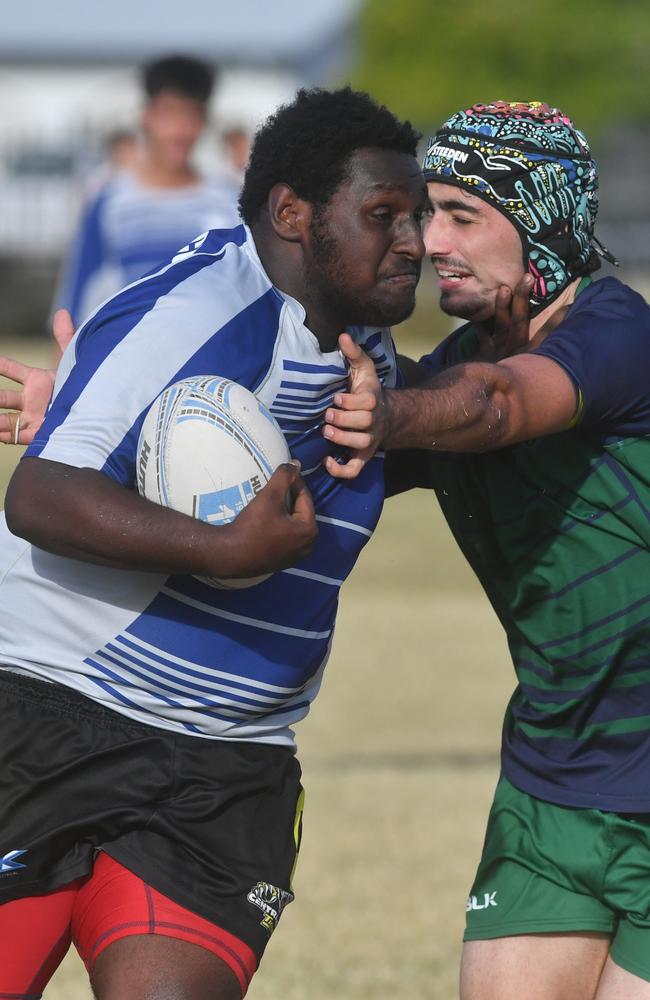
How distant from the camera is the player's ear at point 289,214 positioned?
3.45 m

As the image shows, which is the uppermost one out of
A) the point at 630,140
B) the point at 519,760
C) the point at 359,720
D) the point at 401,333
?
the point at 630,140

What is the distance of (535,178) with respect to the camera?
3836 mm

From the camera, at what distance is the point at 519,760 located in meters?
4.00

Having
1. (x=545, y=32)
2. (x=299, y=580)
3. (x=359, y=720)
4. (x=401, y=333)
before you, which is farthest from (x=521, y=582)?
(x=545, y=32)

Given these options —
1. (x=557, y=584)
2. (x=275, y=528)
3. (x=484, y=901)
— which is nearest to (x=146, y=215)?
(x=557, y=584)

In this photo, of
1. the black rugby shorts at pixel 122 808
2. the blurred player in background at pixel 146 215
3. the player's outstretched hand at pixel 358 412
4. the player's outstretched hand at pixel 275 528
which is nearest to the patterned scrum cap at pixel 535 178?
the player's outstretched hand at pixel 358 412

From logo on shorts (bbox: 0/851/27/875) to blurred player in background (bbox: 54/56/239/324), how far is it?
6592mm

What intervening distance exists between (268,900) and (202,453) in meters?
1.09

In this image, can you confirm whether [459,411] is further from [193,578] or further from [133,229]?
[133,229]

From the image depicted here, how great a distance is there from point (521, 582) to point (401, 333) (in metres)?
25.4

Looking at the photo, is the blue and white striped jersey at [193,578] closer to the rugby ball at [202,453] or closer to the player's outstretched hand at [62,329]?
the rugby ball at [202,453]

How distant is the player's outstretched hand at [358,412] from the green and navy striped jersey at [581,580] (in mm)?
580

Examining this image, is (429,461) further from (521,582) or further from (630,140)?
(630,140)

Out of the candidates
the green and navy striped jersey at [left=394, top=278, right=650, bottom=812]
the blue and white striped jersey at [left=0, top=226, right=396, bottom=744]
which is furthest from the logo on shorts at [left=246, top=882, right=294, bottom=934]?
the green and navy striped jersey at [left=394, top=278, right=650, bottom=812]
